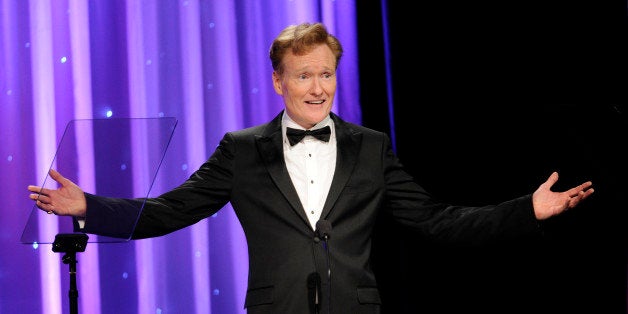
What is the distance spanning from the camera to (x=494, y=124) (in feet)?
11.3

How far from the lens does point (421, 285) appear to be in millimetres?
3510

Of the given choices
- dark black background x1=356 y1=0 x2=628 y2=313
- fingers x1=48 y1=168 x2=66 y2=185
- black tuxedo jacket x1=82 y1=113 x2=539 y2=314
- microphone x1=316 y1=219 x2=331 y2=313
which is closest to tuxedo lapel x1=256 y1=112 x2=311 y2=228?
black tuxedo jacket x1=82 y1=113 x2=539 y2=314

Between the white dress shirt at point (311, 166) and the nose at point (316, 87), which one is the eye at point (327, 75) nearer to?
the nose at point (316, 87)

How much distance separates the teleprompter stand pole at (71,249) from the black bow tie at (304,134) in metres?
0.75

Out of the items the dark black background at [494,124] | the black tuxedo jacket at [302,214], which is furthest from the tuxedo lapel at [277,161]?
the dark black background at [494,124]

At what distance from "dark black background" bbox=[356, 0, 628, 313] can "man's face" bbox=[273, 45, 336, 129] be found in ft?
3.12

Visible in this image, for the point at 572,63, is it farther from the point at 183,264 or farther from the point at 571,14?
the point at 183,264

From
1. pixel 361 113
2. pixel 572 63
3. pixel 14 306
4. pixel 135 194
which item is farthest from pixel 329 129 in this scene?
pixel 14 306

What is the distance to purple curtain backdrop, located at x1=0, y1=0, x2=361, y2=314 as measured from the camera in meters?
3.56

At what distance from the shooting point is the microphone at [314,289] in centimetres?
240

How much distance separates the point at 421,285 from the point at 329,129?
3.78 feet

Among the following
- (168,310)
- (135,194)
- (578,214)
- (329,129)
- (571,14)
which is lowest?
(168,310)

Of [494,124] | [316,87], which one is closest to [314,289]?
[316,87]

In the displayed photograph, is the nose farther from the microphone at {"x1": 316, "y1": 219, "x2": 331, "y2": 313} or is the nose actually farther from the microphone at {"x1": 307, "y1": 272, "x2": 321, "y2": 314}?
the microphone at {"x1": 307, "y1": 272, "x2": 321, "y2": 314}
